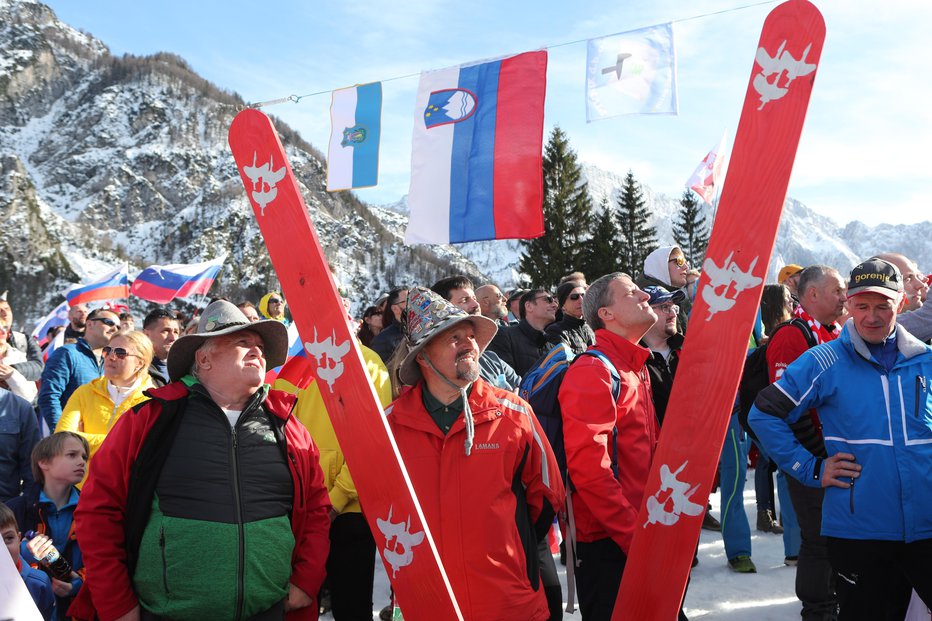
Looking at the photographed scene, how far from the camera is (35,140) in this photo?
76.5 meters

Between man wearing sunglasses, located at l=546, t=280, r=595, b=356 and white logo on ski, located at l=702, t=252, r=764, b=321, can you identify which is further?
man wearing sunglasses, located at l=546, t=280, r=595, b=356

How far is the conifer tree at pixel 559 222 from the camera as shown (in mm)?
37250

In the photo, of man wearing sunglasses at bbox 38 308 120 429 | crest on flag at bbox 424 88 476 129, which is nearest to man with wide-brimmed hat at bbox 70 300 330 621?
man wearing sunglasses at bbox 38 308 120 429

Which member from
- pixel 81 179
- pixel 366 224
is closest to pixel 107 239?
pixel 81 179

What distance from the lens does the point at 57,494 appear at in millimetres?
3594

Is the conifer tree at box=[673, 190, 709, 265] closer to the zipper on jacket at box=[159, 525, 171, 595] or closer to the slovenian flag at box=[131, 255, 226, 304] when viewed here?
the slovenian flag at box=[131, 255, 226, 304]

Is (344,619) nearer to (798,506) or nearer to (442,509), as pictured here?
(442,509)

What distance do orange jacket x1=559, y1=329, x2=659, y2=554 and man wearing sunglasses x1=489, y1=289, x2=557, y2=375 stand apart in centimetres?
229

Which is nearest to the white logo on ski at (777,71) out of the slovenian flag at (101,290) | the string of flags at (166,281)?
the slovenian flag at (101,290)

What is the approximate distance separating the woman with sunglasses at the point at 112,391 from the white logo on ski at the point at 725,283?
307 centimetres

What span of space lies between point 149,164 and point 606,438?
3203 inches

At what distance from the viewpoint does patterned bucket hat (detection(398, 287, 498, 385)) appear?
2721mm

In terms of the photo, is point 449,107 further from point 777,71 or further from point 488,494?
point 488,494

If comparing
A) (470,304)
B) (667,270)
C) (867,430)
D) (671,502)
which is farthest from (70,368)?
(867,430)
